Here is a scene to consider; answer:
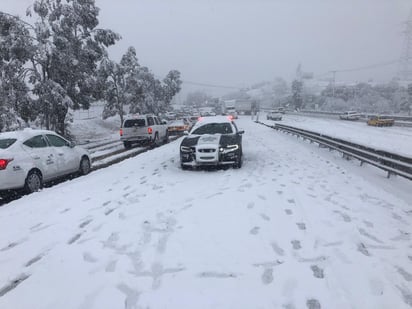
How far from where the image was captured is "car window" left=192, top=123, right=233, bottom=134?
40.4 ft

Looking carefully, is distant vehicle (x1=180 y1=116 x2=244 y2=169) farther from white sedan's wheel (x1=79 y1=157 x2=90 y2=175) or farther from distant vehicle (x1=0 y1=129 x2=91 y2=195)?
distant vehicle (x1=0 y1=129 x2=91 y2=195)

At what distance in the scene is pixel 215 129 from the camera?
40.9ft

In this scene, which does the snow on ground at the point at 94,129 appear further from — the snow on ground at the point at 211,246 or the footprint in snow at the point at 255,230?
the footprint in snow at the point at 255,230

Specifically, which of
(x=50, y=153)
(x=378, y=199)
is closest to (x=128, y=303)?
(x=378, y=199)

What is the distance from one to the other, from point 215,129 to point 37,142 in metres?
6.03

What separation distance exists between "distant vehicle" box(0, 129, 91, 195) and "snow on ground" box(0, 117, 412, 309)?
595 millimetres

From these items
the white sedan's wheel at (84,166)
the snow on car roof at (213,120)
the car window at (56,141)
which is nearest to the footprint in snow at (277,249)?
the car window at (56,141)

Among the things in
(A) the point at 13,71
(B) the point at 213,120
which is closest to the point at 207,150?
(B) the point at 213,120

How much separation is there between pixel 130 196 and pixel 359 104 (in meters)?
108

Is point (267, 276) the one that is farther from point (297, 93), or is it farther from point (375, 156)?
point (297, 93)

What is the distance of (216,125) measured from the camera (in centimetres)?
1264

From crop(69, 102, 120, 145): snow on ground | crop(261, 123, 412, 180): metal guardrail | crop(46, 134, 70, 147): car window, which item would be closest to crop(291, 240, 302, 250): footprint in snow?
crop(261, 123, 412, 180): metal guardrail

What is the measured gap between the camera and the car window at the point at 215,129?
40.4 feet

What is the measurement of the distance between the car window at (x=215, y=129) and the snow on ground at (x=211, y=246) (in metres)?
3.82
